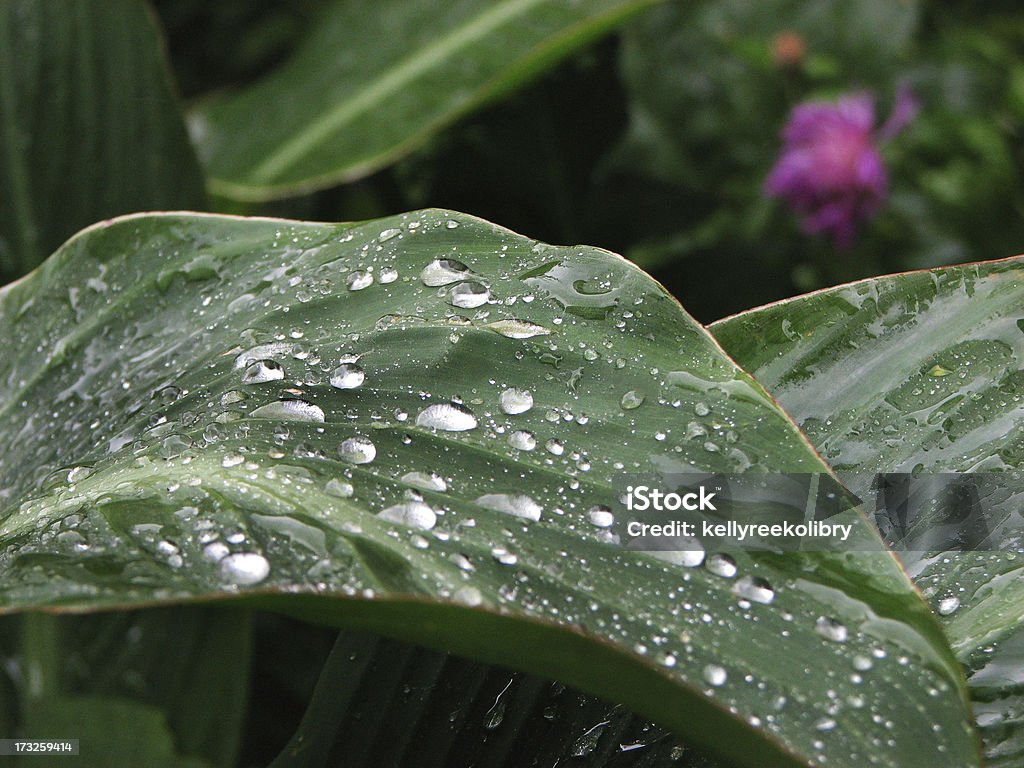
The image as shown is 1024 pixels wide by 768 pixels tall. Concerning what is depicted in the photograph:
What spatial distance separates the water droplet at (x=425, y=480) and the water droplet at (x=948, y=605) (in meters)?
0.35

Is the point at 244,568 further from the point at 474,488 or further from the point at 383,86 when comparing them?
the point at 383,86

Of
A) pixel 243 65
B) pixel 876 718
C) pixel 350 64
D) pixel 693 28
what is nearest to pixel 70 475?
pixel 876 718

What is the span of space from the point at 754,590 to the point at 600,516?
81 millimetres

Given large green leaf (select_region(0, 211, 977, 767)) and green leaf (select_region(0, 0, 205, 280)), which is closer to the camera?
large green leaf (select_region(0, 211, 977, 767))

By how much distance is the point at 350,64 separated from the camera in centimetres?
161

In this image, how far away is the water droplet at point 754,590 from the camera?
16.6 inches

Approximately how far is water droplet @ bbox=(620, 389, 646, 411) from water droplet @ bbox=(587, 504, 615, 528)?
6 cm

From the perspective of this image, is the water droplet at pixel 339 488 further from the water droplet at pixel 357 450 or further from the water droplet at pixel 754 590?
the water droplet at pixel 754 590

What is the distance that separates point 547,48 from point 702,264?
57 centimetres

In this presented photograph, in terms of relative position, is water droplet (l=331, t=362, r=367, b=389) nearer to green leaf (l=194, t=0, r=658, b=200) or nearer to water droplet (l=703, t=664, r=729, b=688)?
water droplet (l=703, t=664, r=729, b=688)

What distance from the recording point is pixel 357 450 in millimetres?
475

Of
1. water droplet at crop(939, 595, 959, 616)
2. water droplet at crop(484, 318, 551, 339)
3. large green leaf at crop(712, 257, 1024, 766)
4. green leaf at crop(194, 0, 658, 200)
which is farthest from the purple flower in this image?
water droplet at crop(484, 318, 551, 339)

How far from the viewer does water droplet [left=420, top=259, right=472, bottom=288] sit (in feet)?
1.77

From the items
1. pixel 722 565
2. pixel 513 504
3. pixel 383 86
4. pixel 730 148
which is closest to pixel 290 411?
pixel 513 504
